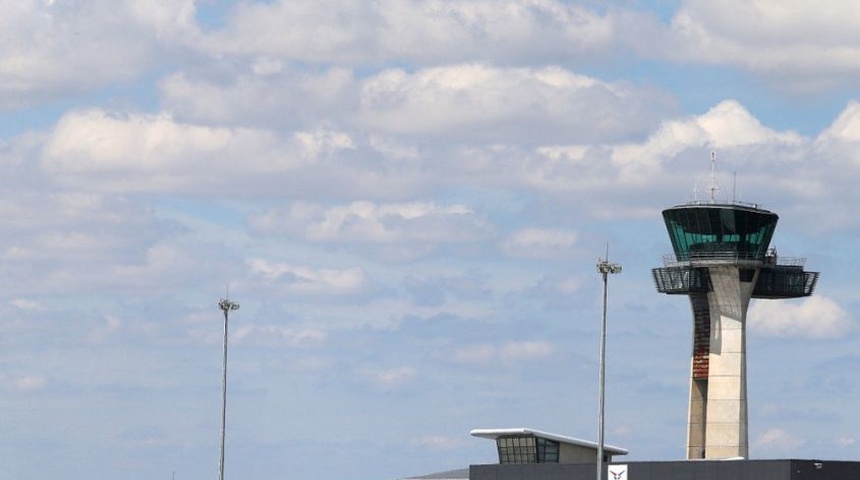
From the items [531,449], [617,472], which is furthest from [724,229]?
[617,472]

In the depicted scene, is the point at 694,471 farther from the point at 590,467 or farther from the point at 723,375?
the point at 723,375

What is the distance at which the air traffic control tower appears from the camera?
15050 cm

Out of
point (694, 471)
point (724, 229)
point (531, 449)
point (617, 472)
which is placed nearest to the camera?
point (694, 471)

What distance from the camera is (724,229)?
15088 centimetres

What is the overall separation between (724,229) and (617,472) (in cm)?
3367

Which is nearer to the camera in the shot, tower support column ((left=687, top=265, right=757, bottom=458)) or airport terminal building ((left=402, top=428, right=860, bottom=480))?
airport terminal building ((left=402, top=428, right=860, bottom=480))

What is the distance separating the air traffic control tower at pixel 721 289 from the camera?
494 ft

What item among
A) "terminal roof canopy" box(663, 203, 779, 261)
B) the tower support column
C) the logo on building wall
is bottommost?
the logo on building wall

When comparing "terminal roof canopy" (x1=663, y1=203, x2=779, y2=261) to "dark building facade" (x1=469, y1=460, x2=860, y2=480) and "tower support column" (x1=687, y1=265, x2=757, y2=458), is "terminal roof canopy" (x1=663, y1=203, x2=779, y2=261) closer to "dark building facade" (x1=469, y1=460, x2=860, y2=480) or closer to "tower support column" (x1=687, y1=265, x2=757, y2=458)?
"tower support column" (x1=687, y1=265, x2=757, y2=458)

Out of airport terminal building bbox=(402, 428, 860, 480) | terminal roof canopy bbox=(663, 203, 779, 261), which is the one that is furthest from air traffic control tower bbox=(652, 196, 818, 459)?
airport terminal building bbox=(402, 428, 860, 480)

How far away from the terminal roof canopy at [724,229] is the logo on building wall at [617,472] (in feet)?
105

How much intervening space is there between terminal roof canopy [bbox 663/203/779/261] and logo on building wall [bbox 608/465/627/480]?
32049mm

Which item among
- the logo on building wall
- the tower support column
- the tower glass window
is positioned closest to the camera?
the logo on building wall

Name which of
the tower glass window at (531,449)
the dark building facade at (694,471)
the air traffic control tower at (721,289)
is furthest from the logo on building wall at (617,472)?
the air traffic control tower at (721,289)
